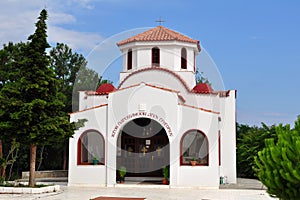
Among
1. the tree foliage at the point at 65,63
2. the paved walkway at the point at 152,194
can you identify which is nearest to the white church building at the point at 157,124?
the paved walkway at the point at 152,194

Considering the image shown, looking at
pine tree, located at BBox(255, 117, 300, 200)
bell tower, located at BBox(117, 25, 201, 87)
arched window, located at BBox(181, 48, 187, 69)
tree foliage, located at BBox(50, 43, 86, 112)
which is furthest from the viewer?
tree foliage, located at BBox(50, 43, 86, 112)

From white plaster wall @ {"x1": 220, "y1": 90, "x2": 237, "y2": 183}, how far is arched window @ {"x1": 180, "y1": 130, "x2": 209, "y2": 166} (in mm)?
2635

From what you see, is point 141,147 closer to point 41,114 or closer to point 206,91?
point 206,91

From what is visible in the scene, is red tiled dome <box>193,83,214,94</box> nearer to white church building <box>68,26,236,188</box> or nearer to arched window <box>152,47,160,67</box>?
white church building <box>68,26,236,188</box>

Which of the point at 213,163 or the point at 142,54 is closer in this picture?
the point at 213,163

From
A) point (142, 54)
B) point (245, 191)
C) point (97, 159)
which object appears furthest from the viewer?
A: point (142, 54)

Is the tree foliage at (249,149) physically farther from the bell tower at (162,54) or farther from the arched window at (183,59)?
the arched window at (183,59)

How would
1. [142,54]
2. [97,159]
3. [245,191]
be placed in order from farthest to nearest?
[142,54] → [97,159] → [245,191]

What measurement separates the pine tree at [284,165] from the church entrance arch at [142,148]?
15108 millimetres

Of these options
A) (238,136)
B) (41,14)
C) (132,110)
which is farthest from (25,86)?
(238,136)

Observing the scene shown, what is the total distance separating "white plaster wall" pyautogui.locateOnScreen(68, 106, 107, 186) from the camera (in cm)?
2250

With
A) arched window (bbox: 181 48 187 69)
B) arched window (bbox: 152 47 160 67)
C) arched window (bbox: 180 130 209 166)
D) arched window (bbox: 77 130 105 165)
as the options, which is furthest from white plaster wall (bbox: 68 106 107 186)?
arched window (bbox: 181 48 187 69)

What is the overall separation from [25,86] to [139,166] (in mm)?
8731

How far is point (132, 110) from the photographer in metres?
22.5
